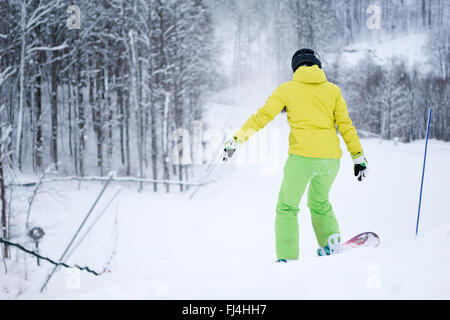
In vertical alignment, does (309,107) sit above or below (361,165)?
above

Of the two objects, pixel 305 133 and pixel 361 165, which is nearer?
pixel 305 133

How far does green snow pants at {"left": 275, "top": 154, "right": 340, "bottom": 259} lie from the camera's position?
2.16m

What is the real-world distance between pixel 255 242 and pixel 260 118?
3365 millimetres

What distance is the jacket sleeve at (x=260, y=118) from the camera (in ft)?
6.64

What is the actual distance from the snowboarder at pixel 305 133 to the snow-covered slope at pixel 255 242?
399 millimetres

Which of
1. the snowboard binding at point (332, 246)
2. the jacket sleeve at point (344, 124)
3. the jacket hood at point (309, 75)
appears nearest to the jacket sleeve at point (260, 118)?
the jacket hood at point (309, 75)

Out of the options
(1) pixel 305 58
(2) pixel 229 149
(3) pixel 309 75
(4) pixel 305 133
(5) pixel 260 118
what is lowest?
(2) pixel 229 149

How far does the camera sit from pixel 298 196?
221cm

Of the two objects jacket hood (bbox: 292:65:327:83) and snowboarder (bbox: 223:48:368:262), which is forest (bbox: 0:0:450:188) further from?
jacket hood (bbox: 292:65:327:83)

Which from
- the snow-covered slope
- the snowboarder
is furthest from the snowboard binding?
the snow-covered slope

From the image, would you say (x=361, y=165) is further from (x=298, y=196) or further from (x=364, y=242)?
(x=364, y=242)

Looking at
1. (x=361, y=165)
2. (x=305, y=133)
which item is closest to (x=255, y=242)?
(x=361, y=165)

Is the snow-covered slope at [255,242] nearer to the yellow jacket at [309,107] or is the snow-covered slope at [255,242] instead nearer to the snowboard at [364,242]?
the snowboard at [364,242]
